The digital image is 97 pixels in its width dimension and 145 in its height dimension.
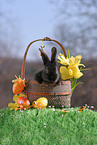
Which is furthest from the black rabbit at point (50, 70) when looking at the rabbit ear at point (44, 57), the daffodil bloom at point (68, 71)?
the daffodil bloom at point (68, 71)

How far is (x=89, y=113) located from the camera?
5.39 feet

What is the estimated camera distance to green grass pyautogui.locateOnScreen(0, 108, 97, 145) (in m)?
1.24

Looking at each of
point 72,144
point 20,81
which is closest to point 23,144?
point 72,144

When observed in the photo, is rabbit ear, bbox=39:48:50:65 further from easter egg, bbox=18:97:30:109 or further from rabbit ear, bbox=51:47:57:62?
easter egg, bbox=18:97:30:109

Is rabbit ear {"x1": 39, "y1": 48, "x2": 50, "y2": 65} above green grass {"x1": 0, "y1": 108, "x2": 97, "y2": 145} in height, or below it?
above

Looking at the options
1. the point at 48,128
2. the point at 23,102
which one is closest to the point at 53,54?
the point at 23,102

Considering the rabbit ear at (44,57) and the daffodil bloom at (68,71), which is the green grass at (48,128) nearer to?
the daffodil bloom at (68,71)

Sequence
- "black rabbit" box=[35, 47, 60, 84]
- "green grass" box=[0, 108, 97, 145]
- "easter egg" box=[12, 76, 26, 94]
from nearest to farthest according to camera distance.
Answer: "green grass" box=[0, 108, 97, 145] < "black rabbit" box=[35, 47, 60, 84] < "easter egg" box=[12, 76, 26, 94]

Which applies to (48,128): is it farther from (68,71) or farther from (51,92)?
(68,71)

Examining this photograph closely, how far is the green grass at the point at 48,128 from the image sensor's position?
48.7 inches

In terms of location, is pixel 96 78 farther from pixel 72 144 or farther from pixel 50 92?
pixel 72 144

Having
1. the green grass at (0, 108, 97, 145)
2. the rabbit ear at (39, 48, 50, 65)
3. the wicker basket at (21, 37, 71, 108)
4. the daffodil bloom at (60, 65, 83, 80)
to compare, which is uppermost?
the rabbit ear at (39, 48, 50, 65)

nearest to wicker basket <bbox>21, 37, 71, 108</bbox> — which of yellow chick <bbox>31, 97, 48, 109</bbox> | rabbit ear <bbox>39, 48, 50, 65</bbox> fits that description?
yellow chick <bbox>31, 97, 48, 109</bbox>

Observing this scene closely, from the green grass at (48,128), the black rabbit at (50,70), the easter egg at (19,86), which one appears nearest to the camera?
the green grass at (48,128)
